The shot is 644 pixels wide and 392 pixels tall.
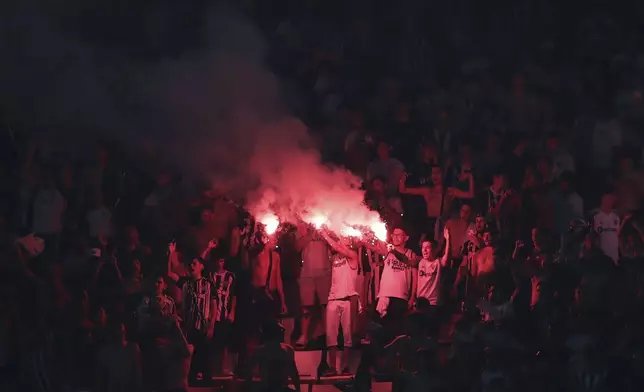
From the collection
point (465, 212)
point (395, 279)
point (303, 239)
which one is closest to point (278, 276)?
point (303, 239)

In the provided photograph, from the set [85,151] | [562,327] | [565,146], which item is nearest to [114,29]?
[85,151]

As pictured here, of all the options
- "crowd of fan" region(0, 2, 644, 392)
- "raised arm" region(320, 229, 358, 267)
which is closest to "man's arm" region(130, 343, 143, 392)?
"crowd of fan" region(0, 2, 644, 392)

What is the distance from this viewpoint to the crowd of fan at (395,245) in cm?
692

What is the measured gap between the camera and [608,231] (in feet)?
25.4

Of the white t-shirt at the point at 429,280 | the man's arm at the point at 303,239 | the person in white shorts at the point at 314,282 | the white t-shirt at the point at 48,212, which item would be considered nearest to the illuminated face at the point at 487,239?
the white t-shirt at the point at 429,280

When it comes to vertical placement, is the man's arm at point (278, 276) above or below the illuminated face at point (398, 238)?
below

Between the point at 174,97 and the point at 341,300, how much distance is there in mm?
2840

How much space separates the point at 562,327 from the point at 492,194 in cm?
141

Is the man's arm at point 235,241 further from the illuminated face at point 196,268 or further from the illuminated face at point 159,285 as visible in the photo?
the illuminated face at point 159,285

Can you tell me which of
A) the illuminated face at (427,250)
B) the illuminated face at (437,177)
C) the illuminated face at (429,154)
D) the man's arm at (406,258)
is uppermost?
the illuminated face at (429,154)

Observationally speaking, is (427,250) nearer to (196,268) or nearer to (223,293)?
(223,293)

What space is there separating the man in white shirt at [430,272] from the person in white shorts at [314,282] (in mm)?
772

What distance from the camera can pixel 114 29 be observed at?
30.0 ft

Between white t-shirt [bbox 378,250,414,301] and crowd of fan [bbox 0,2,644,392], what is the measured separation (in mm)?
26
